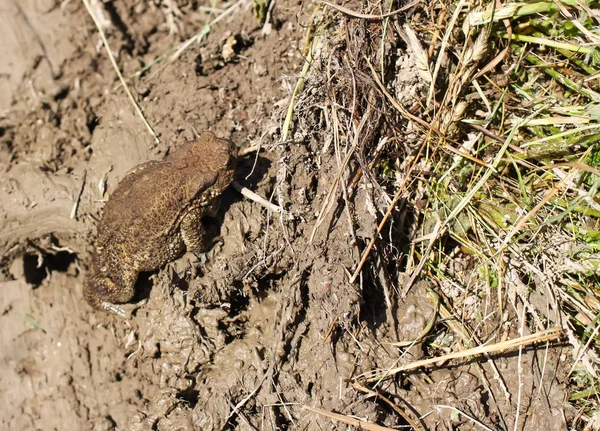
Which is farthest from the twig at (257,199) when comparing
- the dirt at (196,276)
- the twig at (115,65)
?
the twig at (115,65)

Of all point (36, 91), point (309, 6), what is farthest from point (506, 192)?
point (36, 91)

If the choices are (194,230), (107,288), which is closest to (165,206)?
(194,230)

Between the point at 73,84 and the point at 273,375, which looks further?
the point at 73,84

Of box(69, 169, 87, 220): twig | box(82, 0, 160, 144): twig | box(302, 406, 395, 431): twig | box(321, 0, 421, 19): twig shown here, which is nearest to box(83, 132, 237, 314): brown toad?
box(69, 169, 87, 220): twig

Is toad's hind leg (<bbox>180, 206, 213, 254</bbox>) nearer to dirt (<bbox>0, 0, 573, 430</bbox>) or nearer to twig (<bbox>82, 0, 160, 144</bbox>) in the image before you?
dirt (<bbox>0, 0, 573, 430</bbox>)

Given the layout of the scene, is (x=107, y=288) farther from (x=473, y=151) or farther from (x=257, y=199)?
(x=473, y=151)

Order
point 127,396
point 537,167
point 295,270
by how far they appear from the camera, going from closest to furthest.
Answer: point 537,167, point 295,270, point 127,396

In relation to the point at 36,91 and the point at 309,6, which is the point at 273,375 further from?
the point at 36,91
